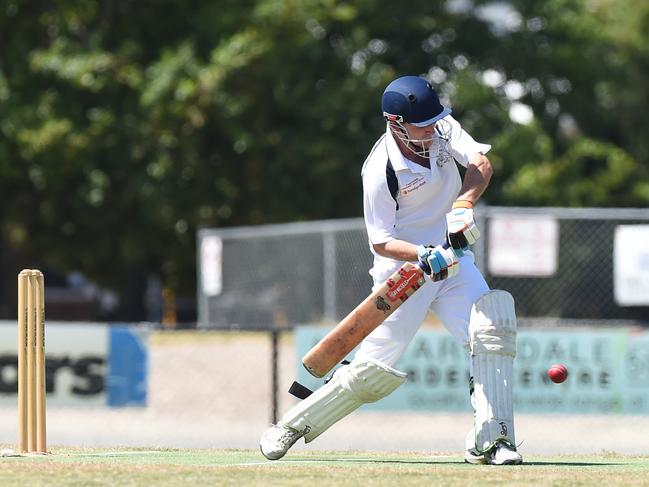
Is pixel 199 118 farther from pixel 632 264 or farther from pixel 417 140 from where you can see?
pixel 417 140

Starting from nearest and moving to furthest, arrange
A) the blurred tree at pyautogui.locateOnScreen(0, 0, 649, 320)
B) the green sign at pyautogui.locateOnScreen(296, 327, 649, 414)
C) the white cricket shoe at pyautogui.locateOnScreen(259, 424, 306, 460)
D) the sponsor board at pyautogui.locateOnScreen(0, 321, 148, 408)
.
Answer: the white cricket shoe at pyautogui.locateOnScreen(259, 424, 306, 460) → the green sign at pyautogui.locateOnScreen(296, 327, 649, 414) → the sponsor board at pyautogui.locateOnScreen(0, 321, 148, 408) → the blurred tree at pyautogui.locateOnScreen(0, 0, 649, 320)

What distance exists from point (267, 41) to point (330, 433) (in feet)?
40.6

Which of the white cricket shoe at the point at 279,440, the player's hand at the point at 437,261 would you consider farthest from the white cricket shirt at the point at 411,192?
the white cricket shoe at the point at 279,440

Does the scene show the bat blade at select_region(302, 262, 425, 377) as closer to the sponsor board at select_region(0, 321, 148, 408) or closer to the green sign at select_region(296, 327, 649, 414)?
the green sign at select_region(296, 327, 649, 414)

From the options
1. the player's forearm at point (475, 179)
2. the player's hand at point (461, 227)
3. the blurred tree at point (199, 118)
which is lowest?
the player's hand at point (461, 227)

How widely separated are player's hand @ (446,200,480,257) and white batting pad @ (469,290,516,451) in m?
0.34

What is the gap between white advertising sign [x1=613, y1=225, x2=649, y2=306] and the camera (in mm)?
15898

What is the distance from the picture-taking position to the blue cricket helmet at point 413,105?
287 inches

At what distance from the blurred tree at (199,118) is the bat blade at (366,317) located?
1750 centimetres

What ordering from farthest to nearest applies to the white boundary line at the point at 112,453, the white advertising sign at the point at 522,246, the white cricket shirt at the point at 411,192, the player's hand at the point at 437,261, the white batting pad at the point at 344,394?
the white advertising sign at the point at 522,246, the white boundary line at the point at 112,453, the white batting pad at the point at 344,394, the white cricket shirt at the point at 411,192, the player's hand at the point at 437,261

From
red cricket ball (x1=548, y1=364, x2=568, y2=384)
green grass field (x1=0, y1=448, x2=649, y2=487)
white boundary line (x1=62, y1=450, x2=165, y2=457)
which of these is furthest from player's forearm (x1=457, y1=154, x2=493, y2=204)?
white boundary line (x1=62, y1=450, x2=165, y2=457)

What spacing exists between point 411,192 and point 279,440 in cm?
143

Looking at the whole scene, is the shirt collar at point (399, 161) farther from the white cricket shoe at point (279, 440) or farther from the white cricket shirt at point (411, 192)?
the white cricket shoe at point (279, 440)

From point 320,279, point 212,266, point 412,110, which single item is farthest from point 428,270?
point 212,266
